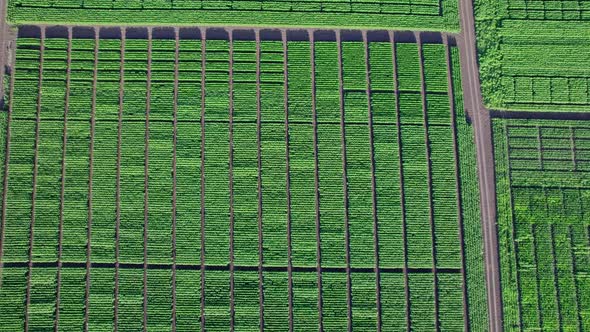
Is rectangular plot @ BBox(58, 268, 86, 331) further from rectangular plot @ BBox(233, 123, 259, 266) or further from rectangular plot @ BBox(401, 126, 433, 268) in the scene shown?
rectangular plot @ BBox(401, 126, 433, 268)

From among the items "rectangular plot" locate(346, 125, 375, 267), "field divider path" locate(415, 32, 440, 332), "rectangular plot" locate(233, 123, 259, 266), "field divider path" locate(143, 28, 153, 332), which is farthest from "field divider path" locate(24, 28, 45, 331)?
"field divider path" locate(415, 32, 440, 332)

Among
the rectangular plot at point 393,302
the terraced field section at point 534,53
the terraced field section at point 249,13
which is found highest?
the terraced field section at point 249,13

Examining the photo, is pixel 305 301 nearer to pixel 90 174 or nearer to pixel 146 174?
pixel 146 174

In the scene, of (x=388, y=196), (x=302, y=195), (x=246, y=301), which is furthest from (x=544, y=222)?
(x=246, y=301)

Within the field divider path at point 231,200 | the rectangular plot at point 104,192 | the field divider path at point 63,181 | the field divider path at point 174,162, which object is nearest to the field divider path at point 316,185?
the field divider path at point 231,200

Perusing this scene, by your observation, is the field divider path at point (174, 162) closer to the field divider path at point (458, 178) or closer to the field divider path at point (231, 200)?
the field divider path at point (231, 200)
